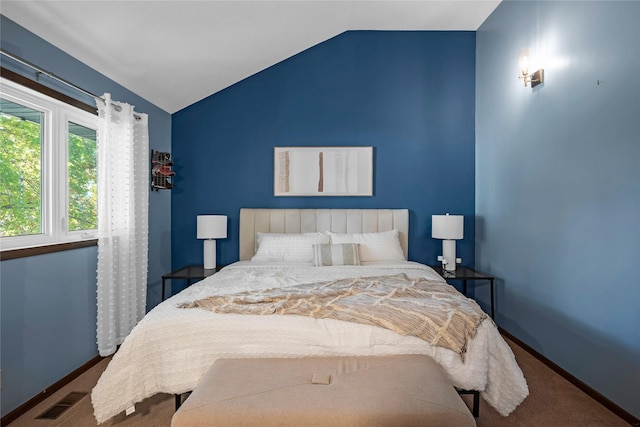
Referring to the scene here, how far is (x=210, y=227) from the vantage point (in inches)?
155

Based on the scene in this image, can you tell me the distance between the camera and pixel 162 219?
165 inches

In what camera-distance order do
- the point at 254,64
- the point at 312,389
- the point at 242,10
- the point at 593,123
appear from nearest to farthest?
the point at 312,389 < the point at 593,123 < the point at 242,10 < the point at 254,64

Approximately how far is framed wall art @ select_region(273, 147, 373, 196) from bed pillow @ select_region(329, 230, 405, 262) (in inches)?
22.1

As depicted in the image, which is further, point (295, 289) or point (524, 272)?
point (524, 272)

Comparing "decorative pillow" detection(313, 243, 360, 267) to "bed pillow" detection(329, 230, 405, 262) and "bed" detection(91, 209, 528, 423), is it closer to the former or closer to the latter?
"bed pillow" detection(329, 230, 405, 262)

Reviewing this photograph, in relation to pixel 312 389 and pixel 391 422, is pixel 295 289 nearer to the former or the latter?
pixel 312 389

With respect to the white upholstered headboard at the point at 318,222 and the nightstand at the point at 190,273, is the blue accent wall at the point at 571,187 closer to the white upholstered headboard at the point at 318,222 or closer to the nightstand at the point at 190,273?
the white upholstered headboard at the point at 318,222

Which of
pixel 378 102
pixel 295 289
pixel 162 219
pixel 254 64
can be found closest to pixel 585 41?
pixel 378 102

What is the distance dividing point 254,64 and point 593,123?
10.0 ft

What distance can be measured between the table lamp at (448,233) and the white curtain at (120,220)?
9.00 feet

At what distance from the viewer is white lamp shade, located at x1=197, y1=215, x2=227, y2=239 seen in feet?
12.9

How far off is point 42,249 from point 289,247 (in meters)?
1.96

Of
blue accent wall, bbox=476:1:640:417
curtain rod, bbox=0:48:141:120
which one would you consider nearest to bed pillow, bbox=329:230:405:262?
blue accent wall, bbox=476:1:640:417

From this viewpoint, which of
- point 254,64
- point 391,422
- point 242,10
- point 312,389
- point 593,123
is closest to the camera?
point 391,422
